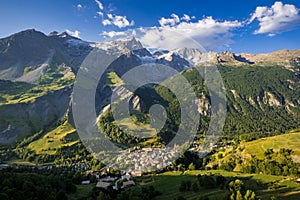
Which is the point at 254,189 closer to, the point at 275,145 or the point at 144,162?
the point at 275,145

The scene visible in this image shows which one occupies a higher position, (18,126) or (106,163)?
(18,126)

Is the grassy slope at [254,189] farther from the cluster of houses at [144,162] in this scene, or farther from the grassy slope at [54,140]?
the grassy slope at [54,140]

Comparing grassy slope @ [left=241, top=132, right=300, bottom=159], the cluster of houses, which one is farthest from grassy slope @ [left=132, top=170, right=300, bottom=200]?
grassy slope @ [left=241, top=132, right=300, bottom=159]

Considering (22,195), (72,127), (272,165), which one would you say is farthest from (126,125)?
(22,195)

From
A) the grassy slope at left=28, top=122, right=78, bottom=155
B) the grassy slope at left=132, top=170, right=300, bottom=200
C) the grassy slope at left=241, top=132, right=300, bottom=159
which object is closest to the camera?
the grassy slope at left=132, top=170, right=300, bottom=200

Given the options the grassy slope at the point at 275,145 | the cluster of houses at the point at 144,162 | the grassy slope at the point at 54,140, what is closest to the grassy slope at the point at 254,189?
the cluster of houses at the point at 144,162

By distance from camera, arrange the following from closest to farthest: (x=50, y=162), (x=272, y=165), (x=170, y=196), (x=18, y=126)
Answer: (x=170, y=196) → (x=272, y=165) → (x=50, y=162) → (x=18, y=126)

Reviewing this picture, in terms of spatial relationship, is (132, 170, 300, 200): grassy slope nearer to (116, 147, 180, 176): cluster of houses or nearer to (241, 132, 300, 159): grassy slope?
(116, 147, 180, 176): cluster of houses

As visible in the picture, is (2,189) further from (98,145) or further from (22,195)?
(98,145)
